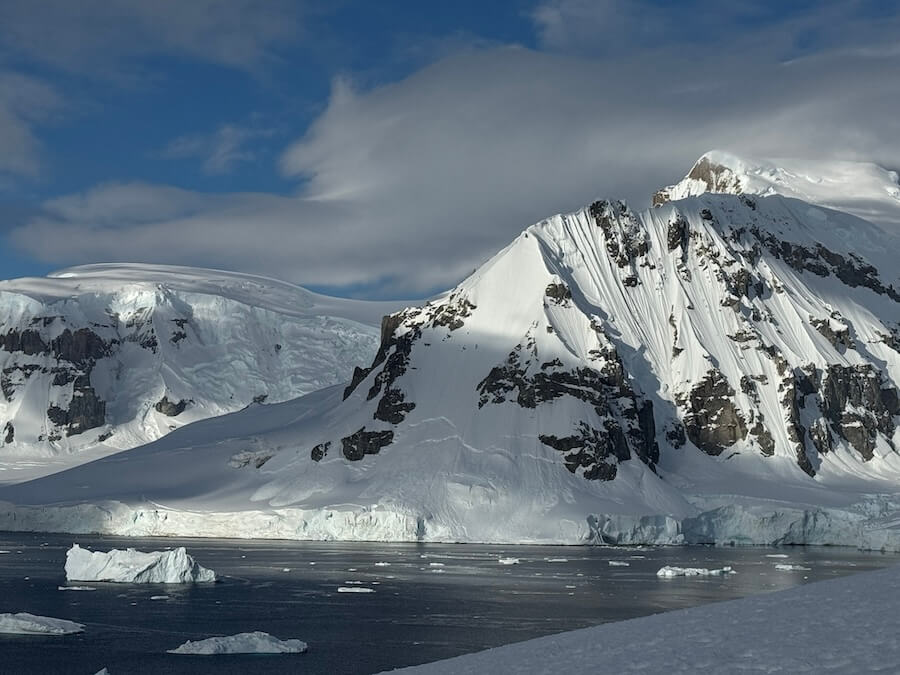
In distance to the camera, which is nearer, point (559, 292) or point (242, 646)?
point (242, 646)

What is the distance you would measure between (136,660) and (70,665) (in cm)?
273

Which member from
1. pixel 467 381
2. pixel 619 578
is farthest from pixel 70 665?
pixel 467 381

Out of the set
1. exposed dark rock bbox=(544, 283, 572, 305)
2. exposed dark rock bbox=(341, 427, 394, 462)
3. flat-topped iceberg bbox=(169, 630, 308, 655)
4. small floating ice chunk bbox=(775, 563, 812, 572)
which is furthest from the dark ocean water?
exposed dark rock bbox=(544, 283, 572, 305)

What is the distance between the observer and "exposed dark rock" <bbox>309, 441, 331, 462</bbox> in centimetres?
17288

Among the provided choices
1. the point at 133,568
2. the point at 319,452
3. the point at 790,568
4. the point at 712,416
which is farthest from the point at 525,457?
the point at 133,568

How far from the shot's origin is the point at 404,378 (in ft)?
608

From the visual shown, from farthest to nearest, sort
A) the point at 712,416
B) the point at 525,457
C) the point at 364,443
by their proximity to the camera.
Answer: the point at 712,416 → the point at 364,443 → the point at 525,457

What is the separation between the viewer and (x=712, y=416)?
629 feet

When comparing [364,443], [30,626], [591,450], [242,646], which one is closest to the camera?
[242,646]

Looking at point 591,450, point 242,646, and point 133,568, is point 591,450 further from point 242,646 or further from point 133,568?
point 242,646

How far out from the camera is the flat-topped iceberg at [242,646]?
166 feet

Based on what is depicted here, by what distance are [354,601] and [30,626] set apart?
21.9 metres

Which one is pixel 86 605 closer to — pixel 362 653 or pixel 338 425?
pixel 362 653

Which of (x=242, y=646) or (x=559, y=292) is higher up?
(x=559, y=292)
